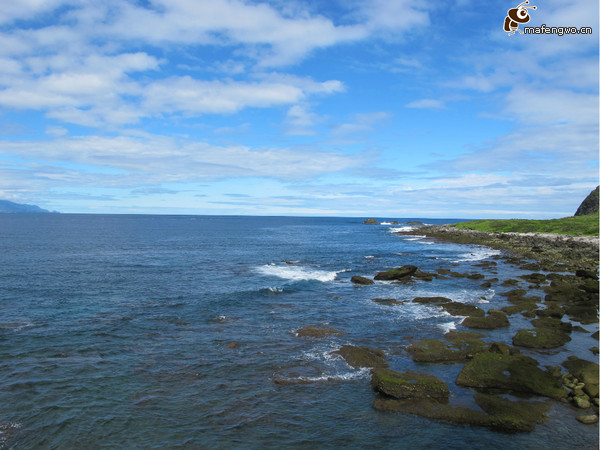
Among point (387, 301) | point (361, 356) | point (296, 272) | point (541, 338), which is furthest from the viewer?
point (296, 272)

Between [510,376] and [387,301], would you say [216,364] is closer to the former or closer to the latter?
[510,376]

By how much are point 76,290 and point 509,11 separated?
50.0m

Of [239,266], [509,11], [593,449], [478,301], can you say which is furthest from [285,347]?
[239,266]

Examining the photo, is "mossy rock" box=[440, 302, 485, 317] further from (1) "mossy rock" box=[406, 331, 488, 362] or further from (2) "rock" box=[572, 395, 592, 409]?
(2) "rock" box=[572, 395, 592, 409]

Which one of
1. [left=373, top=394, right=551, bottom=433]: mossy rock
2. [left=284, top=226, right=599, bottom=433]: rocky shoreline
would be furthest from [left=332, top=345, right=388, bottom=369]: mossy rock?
[left=373, top=394, right=551, bottom=433]: mossy rock

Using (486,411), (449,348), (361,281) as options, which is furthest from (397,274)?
(486,411)

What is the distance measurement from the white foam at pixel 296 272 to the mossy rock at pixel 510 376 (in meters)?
33.2

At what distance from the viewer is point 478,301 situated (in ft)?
137

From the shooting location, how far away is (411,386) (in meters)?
20.5

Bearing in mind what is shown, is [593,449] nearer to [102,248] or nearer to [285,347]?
[285,347]

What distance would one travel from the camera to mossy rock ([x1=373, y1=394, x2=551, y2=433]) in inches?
695

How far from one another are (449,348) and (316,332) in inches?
399

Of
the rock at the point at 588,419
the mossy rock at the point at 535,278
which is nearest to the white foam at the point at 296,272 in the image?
the mossy rock at the point at 535,278

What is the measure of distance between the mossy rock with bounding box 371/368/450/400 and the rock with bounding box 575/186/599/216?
161m
